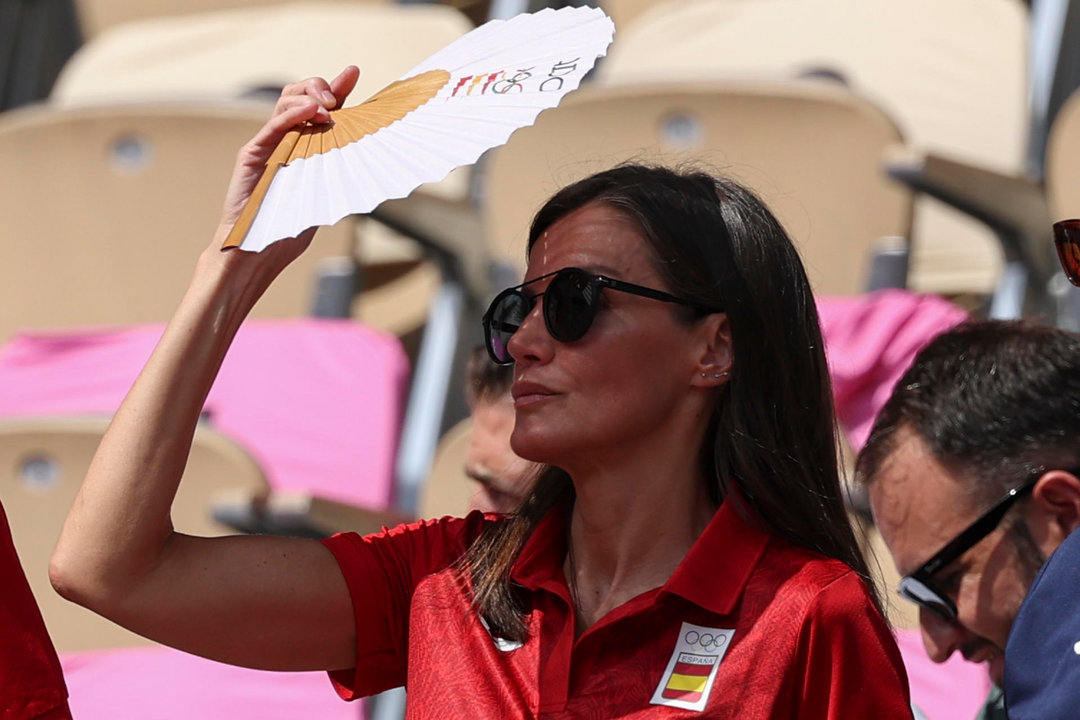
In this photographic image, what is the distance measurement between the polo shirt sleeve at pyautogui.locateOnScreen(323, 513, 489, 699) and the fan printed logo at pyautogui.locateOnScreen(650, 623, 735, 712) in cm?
25

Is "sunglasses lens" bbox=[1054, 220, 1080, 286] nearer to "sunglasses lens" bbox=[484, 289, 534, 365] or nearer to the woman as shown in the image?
the woman

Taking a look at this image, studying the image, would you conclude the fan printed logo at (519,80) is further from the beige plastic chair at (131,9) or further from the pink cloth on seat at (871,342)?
the beige plastic chair at (131,9)

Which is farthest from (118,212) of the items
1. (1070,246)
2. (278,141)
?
(1070,246)

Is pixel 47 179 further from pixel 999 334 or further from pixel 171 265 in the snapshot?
pixel 999 334

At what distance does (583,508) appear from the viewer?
1.48m

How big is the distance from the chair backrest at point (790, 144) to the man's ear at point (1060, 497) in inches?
46.8

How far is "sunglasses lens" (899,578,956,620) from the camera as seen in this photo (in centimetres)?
173

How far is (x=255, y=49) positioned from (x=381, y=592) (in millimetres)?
2863

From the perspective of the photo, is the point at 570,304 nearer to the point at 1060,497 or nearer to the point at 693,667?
the point at 693,667

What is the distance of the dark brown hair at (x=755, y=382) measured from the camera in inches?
56.9

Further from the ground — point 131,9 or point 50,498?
point 131,9

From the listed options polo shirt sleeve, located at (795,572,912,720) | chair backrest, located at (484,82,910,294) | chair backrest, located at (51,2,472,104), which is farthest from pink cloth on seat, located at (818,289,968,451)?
chair backrest, located at (51,2,472,104)

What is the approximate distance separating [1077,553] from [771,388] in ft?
0.97

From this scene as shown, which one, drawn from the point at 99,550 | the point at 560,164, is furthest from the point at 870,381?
the point at 99,550
